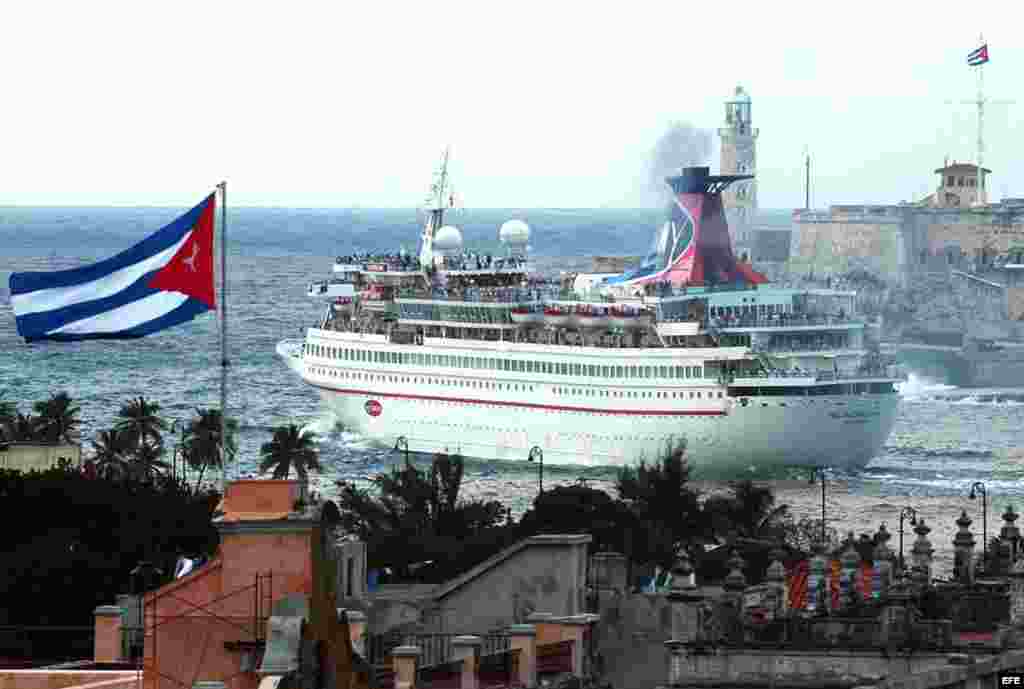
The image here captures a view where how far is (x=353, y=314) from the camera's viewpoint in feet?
342

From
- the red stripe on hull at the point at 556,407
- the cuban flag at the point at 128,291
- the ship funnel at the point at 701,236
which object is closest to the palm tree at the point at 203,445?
the red stripe on hull at the point at 556,407

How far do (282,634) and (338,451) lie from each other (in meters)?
80.4

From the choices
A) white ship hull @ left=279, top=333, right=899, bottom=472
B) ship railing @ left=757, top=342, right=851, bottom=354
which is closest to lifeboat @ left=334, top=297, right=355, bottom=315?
white ship hull @ left=279, top=333, right=899, bottom=472

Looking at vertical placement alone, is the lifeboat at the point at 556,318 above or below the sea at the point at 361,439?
above

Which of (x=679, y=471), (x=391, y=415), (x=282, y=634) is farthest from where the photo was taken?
(x=391, y=415)

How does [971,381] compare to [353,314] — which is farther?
[971,381]

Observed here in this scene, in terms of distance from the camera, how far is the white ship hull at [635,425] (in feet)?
305

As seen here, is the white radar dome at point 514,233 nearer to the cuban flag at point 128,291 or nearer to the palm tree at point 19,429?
the palm tree at point 19,429

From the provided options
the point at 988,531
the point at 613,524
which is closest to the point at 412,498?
the point at 613,524

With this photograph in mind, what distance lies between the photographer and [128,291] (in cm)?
2186

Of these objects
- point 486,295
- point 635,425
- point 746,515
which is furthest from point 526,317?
point 746,515

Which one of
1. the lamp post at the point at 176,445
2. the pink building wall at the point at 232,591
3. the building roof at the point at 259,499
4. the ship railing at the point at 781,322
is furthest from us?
the ship railing at the point at 781,322

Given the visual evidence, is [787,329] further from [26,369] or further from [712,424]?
[26,369]

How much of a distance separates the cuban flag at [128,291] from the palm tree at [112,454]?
1629 inches
